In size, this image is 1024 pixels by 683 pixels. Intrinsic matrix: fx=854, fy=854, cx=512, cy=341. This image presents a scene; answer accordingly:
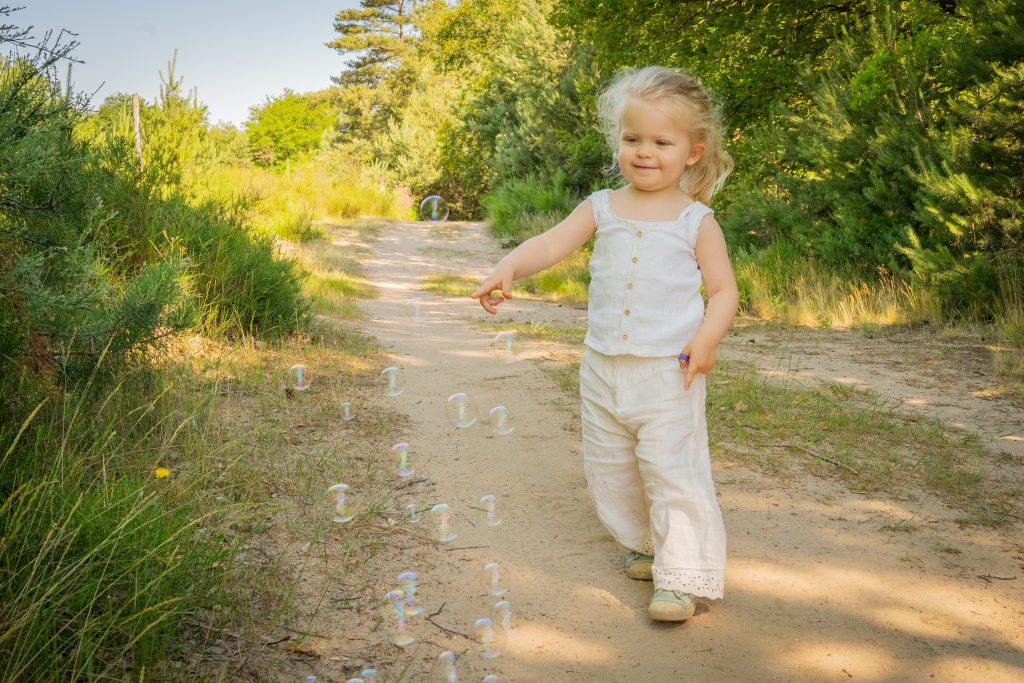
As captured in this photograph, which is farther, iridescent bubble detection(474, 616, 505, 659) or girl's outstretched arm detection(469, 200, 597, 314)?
girl's outstretched arm detection(469, 200, 597, 314)

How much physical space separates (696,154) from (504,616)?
1.97m

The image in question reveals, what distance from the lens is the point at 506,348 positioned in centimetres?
796

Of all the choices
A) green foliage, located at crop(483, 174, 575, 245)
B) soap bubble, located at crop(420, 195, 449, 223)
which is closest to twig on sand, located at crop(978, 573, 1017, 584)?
soap bubble, located at crop(420, 195, 449, 223)

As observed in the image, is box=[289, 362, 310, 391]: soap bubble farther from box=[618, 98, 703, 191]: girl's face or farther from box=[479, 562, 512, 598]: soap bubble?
box=[618, 98, 703, 191]: girl's face

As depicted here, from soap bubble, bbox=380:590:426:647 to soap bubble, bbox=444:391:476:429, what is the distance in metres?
2.08

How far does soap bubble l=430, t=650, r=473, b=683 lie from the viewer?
2.80 metres

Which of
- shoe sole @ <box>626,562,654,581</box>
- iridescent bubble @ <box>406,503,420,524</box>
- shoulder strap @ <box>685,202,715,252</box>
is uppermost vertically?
shoulder strap @ <box>685,202,715,252</box>

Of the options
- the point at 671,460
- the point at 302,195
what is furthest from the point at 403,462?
the point at 302,195

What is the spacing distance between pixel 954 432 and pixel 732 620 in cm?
319

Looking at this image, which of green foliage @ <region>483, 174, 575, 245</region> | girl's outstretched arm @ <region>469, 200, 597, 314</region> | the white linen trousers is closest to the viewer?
the white linen trousers

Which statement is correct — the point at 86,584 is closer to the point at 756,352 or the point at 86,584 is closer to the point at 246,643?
the point at 246,643

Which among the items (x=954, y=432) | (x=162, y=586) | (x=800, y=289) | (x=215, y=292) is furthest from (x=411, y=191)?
(x=162, y=586)

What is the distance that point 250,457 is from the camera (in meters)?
4.62

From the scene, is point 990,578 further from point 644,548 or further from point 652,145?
point 652,145
